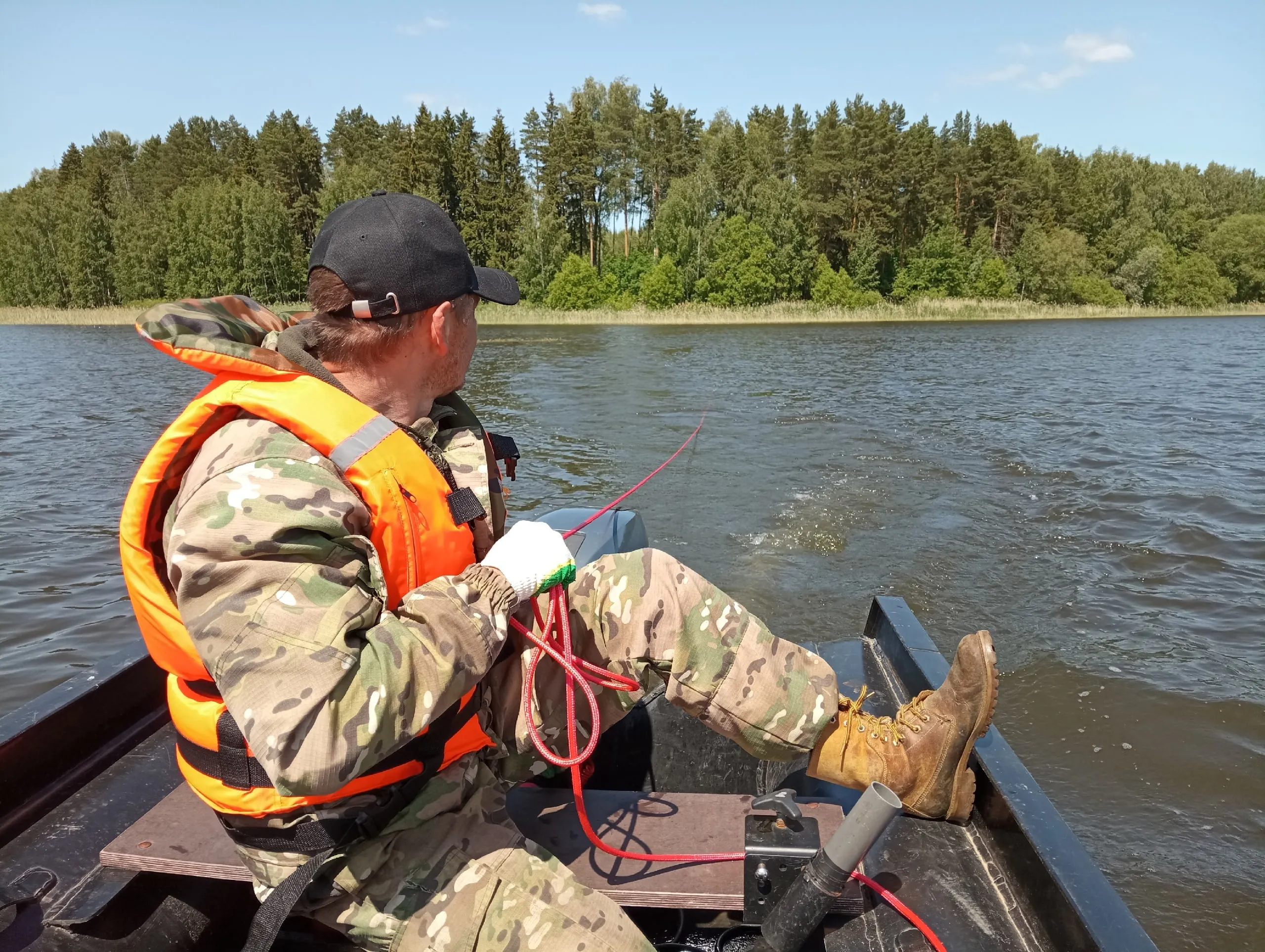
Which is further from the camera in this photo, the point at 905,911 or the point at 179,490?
the point at 905,911

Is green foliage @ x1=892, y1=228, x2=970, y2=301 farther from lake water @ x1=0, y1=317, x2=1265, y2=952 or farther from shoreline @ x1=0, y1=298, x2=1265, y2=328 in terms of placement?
lake water @ x1=0, y1=317, x2=1265, y2=952

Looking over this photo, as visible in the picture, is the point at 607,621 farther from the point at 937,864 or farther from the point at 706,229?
the point at 706,229

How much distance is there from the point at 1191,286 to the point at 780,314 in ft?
96.2

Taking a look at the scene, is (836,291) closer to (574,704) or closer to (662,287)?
(662,287)

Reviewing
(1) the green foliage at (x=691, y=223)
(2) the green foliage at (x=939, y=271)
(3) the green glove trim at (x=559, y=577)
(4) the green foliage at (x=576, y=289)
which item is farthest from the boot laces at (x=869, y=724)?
(2) the green foliage at (x=939, y=271)

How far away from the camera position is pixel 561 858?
6.88 ft

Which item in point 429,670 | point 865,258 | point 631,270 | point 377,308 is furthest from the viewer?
point 631,270

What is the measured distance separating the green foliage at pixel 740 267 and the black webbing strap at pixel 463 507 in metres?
52.5

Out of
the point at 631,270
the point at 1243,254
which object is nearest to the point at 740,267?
the point at 631,270

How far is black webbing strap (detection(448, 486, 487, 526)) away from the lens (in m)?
1.99

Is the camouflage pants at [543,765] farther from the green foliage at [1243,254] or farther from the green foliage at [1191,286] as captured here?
the green foliage at [1243,254]

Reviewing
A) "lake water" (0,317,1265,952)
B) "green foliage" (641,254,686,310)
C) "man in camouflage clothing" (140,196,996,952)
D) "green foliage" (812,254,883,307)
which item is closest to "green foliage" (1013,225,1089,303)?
"green foliage" (812,254,883,307)

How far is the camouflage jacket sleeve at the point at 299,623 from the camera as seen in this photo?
4.96 feet

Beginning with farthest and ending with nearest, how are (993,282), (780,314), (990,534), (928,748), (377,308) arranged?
(993,282) → (780,314) → (990,534) → (928,748) → (377,308)
